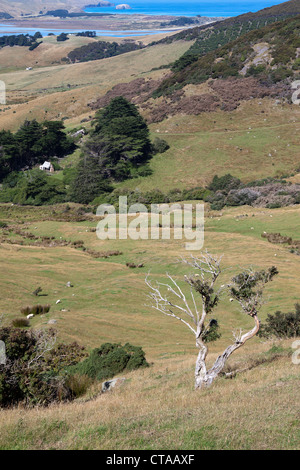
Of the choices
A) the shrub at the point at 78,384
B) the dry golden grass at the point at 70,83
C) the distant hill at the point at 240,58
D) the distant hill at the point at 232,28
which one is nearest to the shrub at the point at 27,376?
the shrub at the point at 78,384

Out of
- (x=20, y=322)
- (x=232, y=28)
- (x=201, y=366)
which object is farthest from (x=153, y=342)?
(x=232, y=28)

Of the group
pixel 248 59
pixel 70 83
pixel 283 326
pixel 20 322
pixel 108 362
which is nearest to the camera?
pixel 108 362

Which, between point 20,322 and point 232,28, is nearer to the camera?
point 20,322

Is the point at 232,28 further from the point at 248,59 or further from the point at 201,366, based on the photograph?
the point at 201,366

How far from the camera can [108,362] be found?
15.4 metres

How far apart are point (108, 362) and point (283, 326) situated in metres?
7.60

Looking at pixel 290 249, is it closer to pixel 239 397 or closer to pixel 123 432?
pixel 239 397

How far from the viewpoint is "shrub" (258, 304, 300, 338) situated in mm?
17703

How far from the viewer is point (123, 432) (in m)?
7.93

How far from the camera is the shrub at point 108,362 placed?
49.0ft

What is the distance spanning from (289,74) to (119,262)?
55.4 m

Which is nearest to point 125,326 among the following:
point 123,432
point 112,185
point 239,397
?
point 239,397

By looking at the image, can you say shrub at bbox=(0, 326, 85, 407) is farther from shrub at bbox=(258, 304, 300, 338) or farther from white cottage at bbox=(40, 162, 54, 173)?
white cottage at bbox=(40, 162, 54, 173)

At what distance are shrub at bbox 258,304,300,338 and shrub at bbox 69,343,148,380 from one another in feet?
19.7
